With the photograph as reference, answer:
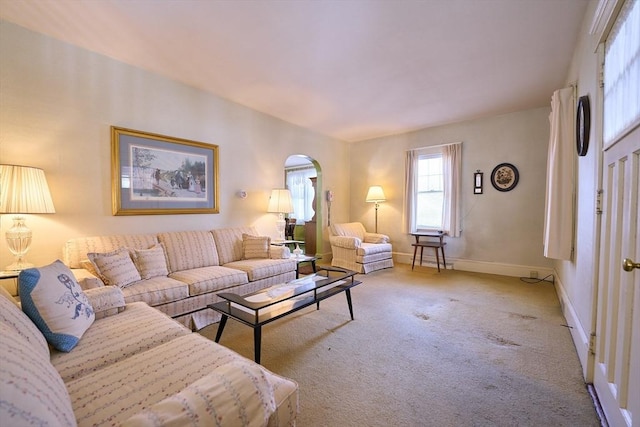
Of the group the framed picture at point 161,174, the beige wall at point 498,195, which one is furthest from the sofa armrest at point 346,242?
the framed picture at point 161,174

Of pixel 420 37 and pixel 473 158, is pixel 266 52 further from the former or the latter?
pixel 473 158

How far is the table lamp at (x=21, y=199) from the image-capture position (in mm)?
2152

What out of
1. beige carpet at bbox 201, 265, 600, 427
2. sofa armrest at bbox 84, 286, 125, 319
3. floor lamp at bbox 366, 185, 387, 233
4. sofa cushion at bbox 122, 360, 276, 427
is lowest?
beige carpet at bbox 201, 265, 600, 427

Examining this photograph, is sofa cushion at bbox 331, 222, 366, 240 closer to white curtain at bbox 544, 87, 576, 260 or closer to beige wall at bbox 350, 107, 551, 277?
beige wall at bbox 350, 107, 551, 277

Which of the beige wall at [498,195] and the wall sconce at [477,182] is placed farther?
the wall sconce at [477,182]

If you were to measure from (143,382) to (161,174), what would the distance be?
2.78 metres

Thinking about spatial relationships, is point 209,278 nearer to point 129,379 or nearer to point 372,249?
point 129,379

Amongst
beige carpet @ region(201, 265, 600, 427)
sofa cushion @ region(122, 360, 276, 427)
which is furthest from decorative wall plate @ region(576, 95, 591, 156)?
sofa cushion @ region(122, 360, 276, 427)

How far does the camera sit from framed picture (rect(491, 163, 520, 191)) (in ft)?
14.9

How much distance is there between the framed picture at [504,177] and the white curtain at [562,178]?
1.80 meters

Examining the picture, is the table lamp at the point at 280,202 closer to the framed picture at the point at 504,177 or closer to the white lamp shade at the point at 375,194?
the white lamp shade at the point at 375,194

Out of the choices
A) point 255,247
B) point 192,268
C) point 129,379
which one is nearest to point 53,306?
point 129,379

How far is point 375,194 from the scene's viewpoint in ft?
18.8

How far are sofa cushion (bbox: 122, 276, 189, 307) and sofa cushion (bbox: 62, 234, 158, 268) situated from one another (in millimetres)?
535
